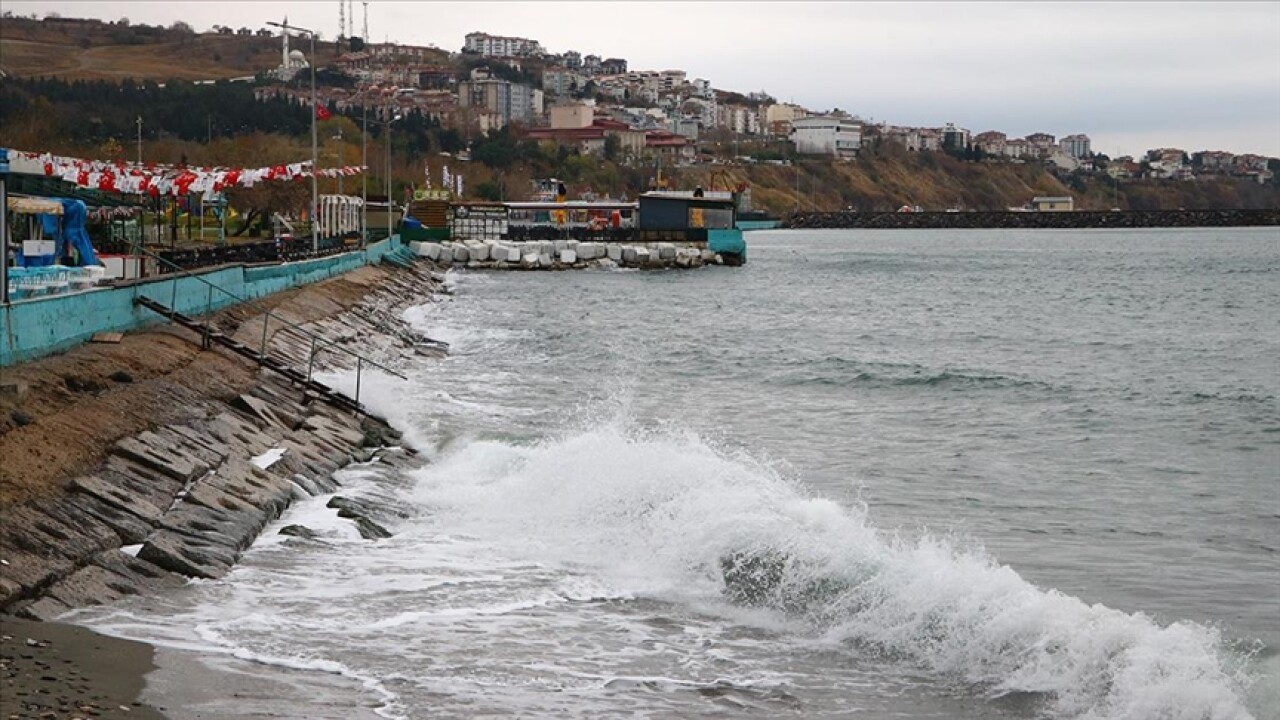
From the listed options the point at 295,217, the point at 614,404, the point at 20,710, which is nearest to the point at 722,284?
the point at 295,217

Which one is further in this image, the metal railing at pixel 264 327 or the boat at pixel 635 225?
the boat at pixel 635 225

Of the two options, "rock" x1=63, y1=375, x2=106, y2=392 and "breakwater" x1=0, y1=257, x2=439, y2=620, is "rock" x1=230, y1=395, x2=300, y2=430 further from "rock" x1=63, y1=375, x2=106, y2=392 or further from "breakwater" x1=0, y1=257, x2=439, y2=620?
"rock" x1=63, y1=375, x2=106, y2=392

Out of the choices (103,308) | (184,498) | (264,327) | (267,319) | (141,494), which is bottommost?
(184,498)

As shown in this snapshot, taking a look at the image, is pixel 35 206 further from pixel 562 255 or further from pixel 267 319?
pixel 562 255

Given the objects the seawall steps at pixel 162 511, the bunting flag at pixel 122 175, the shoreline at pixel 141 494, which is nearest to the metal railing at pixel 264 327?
the shoreline at pixel 141 494

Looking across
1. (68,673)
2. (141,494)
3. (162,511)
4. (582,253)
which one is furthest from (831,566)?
(582,253)

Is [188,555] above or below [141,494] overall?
below

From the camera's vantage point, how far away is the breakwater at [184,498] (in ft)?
39.6

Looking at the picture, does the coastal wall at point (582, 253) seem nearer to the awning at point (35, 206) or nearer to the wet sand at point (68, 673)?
the awning at point (35, 206)

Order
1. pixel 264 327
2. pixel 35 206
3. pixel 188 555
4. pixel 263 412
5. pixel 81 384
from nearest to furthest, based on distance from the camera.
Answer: pixel 188 555 < pixel 81 384 < pixel 263 412 < pixel 264 327 < pixel 35 206

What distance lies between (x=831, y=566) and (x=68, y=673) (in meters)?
6.90

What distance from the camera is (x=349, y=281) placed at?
48406 mm

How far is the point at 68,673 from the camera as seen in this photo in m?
9.86

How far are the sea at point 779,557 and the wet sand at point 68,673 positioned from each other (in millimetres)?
267
